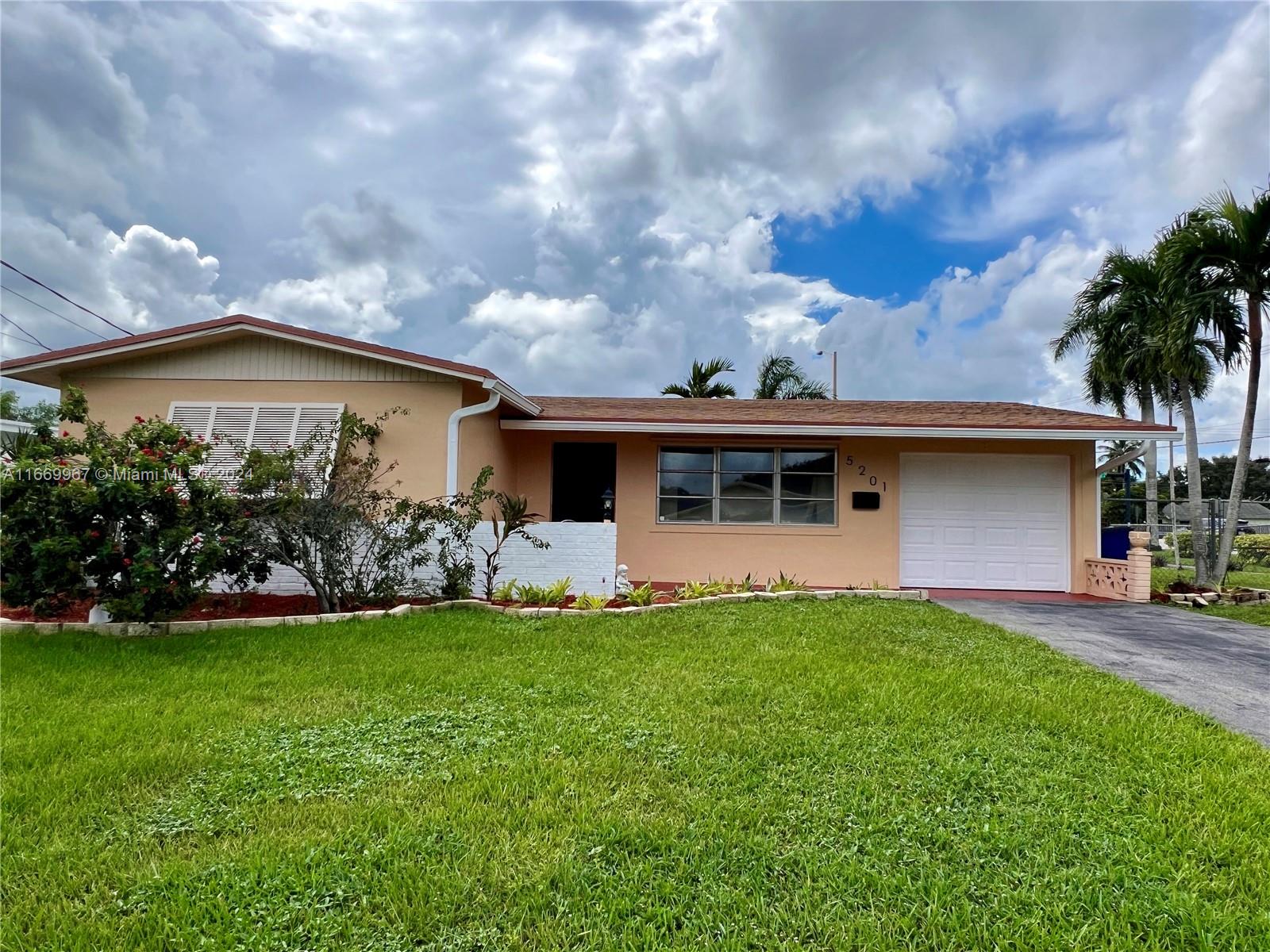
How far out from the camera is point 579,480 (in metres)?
10.7

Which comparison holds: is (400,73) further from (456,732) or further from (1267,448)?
(1267,448)

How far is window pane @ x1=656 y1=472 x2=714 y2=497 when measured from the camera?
1030cm

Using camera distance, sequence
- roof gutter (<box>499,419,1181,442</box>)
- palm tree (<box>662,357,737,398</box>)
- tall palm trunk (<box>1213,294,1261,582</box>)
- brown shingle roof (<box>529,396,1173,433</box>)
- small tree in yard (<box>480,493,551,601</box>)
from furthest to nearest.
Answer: palm tree (<box>662,357,737,398</box>)
tall palm trunk (<box>1213,294,1261,582</box>)
brown shingle roof (<box>529,396,1173,433</box>)
roof gutter (<box>499,419,1181,442</box>)
small tree in yard (<box>480,493,551,601</box>)

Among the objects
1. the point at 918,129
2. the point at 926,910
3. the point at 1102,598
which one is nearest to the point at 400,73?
the point at 918,129

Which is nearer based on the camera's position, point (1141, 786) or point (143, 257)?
point (1141, 786)

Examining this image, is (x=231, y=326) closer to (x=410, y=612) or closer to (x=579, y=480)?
(x=410, y=612)

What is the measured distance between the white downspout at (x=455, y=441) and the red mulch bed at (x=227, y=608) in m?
1.53

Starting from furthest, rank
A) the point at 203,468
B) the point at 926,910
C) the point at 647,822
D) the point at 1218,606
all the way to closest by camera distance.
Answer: the point at 1218,606 → the point at 203,468 → the point at 647,822 → the point at 926,910

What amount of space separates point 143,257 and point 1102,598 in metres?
21.1

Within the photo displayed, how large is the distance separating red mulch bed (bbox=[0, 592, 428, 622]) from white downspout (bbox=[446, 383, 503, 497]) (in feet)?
5.01

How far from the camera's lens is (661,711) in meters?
4.06

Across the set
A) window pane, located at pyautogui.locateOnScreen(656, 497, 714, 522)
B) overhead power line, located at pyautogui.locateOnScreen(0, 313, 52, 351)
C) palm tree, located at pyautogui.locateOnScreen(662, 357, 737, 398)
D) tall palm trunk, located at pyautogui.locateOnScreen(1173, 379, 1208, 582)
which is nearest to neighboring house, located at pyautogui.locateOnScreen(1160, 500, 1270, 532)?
tall palm trunk, located at pyautogui.locateOnScreen(1173, 379, 1208, 582)

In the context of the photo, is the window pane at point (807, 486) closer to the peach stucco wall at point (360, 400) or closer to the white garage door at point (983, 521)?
the white garage door at point (983, 521)

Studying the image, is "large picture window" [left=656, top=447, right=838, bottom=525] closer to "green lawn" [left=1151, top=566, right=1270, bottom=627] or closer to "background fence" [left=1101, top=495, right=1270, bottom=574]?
"background fence" [left=1101, top=495, right=1270, bottom=574]
